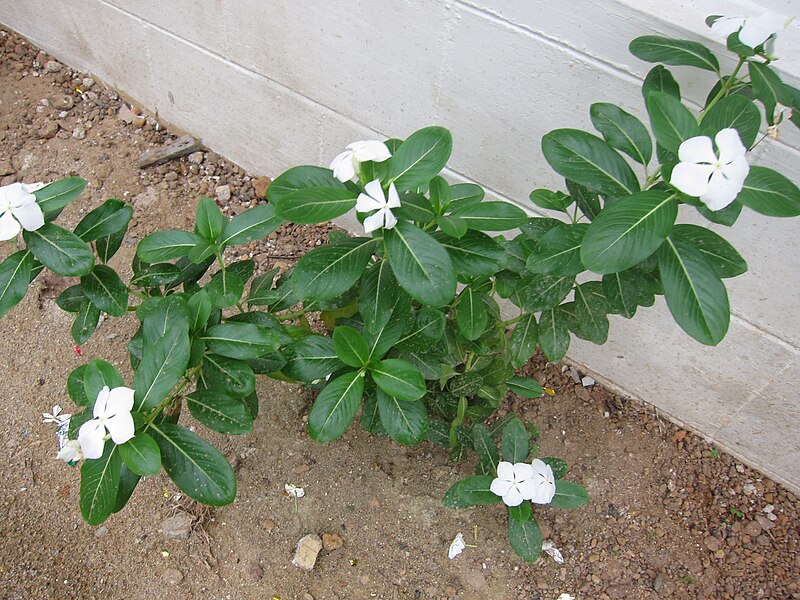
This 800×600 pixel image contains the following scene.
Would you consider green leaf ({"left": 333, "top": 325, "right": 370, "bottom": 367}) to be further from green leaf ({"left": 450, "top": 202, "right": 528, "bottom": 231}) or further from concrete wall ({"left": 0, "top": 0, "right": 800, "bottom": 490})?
concrete wall ({"left": 0, "top": 0, "right": 800, "bottom": 490})

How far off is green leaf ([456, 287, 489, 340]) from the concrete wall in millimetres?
519

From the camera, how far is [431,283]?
1.21m

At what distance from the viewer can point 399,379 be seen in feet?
4.77

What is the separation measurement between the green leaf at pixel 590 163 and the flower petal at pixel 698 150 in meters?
0.19

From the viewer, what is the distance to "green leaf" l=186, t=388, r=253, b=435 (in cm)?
144

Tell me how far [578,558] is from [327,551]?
0.72 metres

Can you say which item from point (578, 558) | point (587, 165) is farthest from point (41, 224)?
point (578, 558)

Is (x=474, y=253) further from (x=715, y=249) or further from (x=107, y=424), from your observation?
(x=107, y=424)

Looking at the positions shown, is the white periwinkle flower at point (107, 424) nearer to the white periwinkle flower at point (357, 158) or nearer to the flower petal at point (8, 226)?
the flower petal at point (8, 226)

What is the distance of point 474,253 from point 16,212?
90 cm

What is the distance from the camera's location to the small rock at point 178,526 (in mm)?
1912

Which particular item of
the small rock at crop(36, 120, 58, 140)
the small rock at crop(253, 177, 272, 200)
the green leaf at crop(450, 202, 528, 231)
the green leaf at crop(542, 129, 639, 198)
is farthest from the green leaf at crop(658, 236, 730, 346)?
the small rock at crop(36, 120, 58, 140)

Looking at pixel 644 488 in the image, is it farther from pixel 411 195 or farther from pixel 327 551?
pixel 411 195

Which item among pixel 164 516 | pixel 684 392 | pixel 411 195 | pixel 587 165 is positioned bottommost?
pixel 164 516
